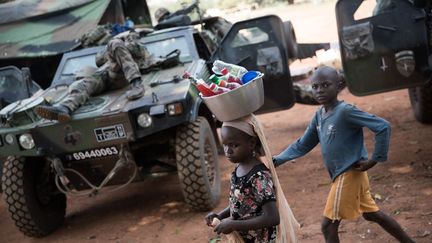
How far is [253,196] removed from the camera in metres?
2.38

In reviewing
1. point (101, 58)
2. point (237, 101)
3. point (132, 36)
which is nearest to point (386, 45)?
point (132, 36)

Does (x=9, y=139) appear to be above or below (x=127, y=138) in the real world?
above

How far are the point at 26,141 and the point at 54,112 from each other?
1.65ft

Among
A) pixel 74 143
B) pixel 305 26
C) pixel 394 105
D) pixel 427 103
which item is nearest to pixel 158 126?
pixel 74 143

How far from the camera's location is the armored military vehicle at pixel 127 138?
193 inches

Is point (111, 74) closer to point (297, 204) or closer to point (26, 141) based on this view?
point (26, 141)

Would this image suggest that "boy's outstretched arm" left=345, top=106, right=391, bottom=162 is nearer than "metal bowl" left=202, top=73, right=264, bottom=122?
No

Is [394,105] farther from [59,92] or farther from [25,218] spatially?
[25,218]

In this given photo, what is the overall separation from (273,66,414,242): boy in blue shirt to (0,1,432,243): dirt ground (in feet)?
2.76

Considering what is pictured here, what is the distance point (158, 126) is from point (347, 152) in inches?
87.2

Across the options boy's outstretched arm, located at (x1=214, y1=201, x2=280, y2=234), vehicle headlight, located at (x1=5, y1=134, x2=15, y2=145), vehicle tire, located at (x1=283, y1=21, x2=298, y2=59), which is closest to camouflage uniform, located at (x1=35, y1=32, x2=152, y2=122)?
vehicle headlight, located at (x1=5, y1=134, x2=15, y2=145)

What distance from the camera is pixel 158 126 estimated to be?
4.86 metres

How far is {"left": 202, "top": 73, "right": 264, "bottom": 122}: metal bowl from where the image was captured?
2.34 m

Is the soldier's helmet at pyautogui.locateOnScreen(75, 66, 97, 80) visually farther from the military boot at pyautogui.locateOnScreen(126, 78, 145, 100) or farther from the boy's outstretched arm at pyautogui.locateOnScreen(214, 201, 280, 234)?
the boy's outstretched arm at pyautogui.locateOnScreen(214, 201, 280, 234)
